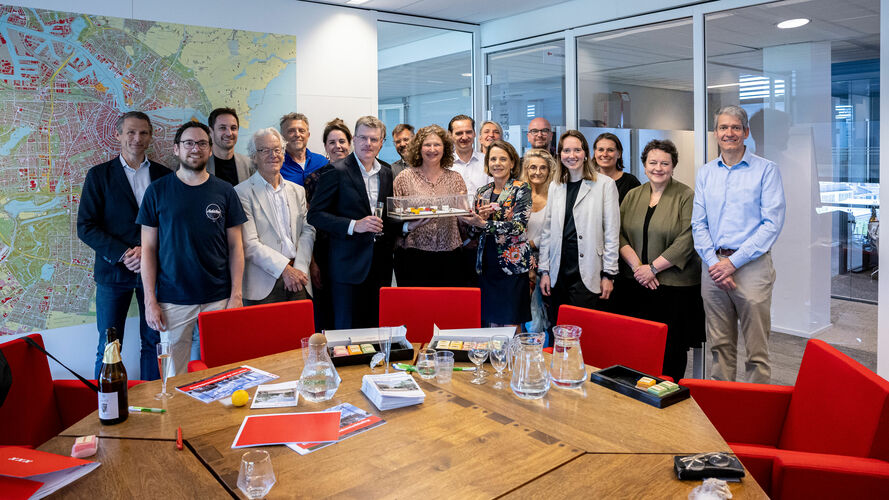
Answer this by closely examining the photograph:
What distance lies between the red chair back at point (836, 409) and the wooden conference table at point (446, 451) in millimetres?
487

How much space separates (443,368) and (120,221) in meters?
2.87

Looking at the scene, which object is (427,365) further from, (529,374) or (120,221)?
(120,221)

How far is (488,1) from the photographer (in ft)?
19.6

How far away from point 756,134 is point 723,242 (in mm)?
1145

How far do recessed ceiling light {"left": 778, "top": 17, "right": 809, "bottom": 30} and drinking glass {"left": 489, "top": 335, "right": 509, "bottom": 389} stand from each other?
365cm

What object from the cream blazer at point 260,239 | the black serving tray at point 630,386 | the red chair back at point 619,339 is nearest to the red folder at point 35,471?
the black serving tray at point 630,386

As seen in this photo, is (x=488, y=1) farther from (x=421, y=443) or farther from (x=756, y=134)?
(x=421, y=443)

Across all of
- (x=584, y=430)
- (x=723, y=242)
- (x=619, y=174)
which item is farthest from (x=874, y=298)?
(x=584, y=430)

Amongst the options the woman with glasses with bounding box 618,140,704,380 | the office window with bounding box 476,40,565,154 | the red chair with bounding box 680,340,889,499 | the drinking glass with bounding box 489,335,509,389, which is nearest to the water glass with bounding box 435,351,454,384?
the drinking glass with bounding box 489,335,509,389

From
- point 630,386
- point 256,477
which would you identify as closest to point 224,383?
point 256,477

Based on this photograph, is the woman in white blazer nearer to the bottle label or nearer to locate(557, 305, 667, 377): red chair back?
locate(557, 305, 667, 377): red chair back

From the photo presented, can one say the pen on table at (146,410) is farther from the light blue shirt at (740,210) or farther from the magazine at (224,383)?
the light blue shirt at (740,210)

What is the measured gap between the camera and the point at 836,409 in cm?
213

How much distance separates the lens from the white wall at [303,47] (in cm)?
462
